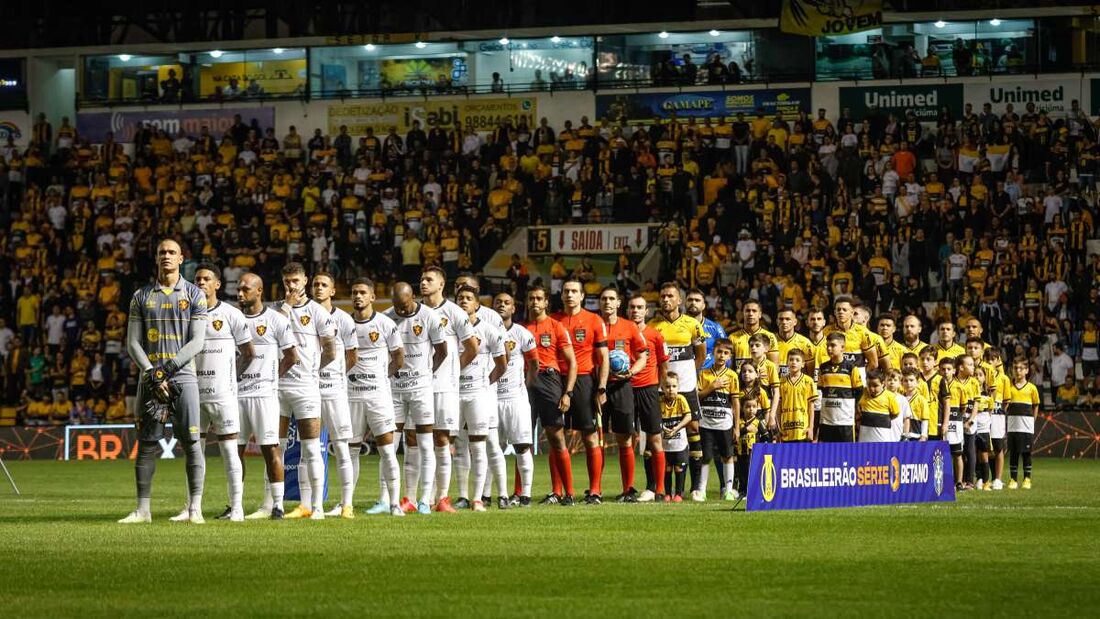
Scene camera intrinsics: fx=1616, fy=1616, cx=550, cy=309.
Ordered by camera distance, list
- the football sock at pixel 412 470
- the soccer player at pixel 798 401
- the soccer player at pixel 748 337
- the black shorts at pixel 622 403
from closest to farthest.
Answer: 1. the football sock at pixel 412 470
2. the black shorts at pixel 622 403
3. the soccer player at pixel 798 401
4. the soccer player at pixel 748 337

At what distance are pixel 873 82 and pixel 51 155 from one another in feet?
76.6

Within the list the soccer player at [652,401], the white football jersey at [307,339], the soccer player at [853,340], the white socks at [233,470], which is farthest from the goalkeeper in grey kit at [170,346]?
the soccer player at [853,340]

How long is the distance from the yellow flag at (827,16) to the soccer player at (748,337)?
20.9 m

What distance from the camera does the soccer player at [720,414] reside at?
19.7 meters

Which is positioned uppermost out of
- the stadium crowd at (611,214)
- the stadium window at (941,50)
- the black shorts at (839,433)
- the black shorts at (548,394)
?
the stadium window at (941,50)

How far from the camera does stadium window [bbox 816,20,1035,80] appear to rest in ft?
138

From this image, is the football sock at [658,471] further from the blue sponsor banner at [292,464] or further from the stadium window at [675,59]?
the stadium window at [675,59]

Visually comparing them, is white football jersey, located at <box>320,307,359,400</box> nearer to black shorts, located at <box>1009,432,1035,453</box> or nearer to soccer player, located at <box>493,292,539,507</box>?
soccer player, located at <box>493,292,539,507</box>

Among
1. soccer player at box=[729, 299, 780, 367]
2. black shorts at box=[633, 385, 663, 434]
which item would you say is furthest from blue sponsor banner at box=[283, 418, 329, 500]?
soccer player at box=[729, 299, 780, 367]

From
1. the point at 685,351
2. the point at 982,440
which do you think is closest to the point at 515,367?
the point at 685,351

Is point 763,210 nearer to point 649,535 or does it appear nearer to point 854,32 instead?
point 854,32

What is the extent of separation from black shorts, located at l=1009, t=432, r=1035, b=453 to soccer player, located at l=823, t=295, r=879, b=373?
3.93m

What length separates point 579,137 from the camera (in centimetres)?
4269

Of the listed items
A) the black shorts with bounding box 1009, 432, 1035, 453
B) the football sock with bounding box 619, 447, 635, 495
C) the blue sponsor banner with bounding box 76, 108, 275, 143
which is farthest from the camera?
the blue sponsor banner with bounding box 76, 108, 275, 143
